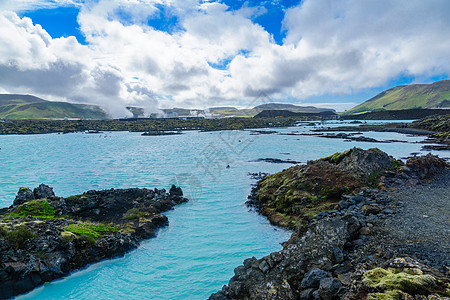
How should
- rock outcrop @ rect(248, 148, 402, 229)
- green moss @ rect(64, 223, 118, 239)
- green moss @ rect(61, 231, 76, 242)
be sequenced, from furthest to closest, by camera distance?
rock outcrop @ rect(248, 148, 402, 229)
green moss @ rect(64, 223, 118, 239)
green moss @ rect(61, 231, 76, 242)

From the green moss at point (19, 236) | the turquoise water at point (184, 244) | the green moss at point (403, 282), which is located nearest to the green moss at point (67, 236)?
the green moss at point (19, 236)

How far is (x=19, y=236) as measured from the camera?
1072 centimetres

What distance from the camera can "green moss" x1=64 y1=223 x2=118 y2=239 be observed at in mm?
12570

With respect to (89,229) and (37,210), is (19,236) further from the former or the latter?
(37,210)

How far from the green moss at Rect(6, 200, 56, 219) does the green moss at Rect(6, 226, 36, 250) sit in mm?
3907

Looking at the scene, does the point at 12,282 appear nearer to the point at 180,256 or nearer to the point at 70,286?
the point at 70,286

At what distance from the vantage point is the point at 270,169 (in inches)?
1287

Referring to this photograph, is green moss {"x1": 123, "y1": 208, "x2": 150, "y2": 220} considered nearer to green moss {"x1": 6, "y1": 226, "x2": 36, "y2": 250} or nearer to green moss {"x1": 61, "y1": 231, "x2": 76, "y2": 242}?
green moss {"x1": 61, "y1": 231, "x2": 76, "y2": 242}


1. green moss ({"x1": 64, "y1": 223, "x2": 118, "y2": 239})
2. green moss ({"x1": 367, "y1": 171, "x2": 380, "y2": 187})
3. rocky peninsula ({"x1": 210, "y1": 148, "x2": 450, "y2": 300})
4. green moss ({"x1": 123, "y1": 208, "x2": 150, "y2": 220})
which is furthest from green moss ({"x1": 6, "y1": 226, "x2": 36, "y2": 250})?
green moss ({"x1": 367, "y1": 171, "x2": 380, "y2": 187})

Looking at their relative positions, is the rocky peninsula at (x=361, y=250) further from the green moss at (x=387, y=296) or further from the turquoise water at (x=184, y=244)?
the turquoise water at (x=184, y=244)

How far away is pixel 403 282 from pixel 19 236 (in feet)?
46.5

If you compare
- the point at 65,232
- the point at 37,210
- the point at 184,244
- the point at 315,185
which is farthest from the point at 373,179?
the point at 37,210

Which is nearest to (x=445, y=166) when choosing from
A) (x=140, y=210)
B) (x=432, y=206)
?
(x=432, y=206)

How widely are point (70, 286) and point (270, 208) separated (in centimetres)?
1263
